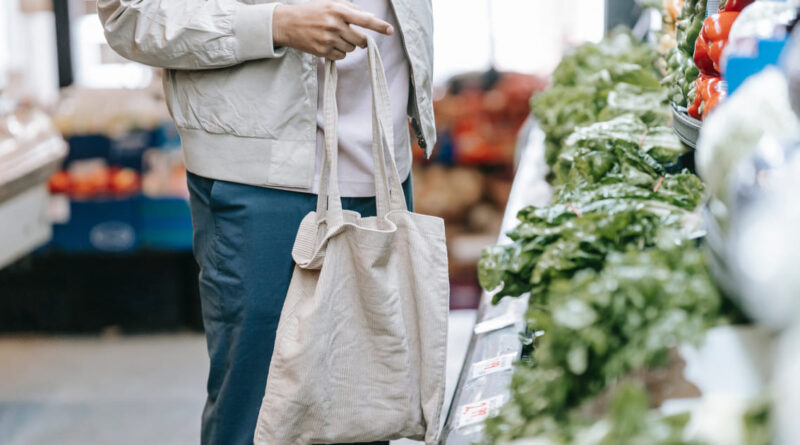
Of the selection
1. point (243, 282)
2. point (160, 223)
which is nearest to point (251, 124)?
point (243, 282)

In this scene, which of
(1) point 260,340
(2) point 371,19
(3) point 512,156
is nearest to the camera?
(2) point 371,19

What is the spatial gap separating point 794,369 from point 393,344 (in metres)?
0.97

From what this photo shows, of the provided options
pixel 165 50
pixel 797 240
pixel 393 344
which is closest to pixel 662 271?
pixel 797 240

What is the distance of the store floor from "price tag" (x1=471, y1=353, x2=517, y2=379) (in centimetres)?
151

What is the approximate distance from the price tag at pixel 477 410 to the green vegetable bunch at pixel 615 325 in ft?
2.06

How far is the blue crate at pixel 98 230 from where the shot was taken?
15.3 ft

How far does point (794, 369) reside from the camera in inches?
27.4

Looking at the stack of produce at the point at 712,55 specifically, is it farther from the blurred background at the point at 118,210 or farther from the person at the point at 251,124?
the blurred background at the point at 118,210

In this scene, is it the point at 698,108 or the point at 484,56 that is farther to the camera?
the point at 484,56

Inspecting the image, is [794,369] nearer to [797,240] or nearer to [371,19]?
[797,240]

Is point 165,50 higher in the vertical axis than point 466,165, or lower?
higher

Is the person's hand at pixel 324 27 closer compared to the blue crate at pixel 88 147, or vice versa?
the person's hand at pixel 324 27

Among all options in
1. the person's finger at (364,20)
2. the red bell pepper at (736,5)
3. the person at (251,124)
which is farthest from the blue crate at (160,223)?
the red bell pepper at (736,5)

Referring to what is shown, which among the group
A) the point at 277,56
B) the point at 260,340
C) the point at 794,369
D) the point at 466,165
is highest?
the point at 277,56
